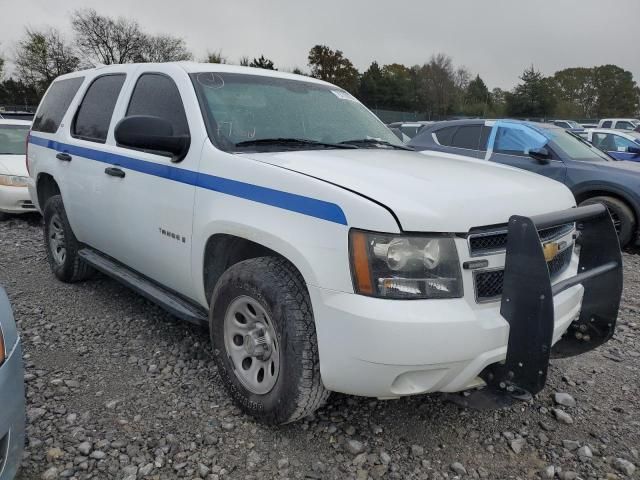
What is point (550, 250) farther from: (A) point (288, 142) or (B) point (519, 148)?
(B) point (519, 148)

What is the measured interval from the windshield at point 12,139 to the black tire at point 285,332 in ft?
24.4

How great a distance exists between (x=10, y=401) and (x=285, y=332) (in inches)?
41.2

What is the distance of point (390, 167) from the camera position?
8.39ft

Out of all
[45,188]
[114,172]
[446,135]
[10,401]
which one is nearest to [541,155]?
[446,135]

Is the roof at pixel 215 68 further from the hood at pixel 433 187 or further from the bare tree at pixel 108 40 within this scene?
the bare tree at pixel 108 40

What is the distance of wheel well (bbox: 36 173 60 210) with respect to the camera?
4664 millimetres

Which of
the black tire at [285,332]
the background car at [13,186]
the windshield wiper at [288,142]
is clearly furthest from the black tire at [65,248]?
the background car at [13,186]

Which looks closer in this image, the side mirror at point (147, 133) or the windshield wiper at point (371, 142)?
the side mirror at point (147, 133)

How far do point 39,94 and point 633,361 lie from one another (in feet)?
162

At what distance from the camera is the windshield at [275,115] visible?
288 cm

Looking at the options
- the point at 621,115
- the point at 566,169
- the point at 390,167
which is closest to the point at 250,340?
the point at 390,167

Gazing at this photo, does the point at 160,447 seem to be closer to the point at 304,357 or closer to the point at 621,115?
the point at 304,357

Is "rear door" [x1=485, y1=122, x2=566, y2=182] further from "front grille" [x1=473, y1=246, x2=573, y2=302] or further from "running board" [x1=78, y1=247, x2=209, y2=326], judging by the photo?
"running board" [x1=78, y1=247, x2=209, y2=326]

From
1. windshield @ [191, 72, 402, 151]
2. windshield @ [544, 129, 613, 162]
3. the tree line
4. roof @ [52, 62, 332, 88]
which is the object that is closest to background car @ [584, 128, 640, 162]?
windshield @ [544, 129, 613, 162]
